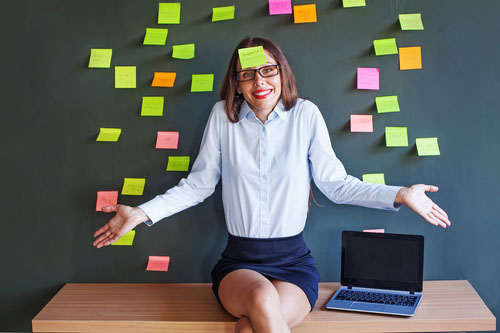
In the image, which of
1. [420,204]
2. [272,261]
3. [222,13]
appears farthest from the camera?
[222,13]

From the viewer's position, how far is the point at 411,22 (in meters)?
2.26

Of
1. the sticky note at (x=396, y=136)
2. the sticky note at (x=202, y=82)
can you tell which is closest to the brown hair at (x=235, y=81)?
the sticky note at (x=202, y=82)

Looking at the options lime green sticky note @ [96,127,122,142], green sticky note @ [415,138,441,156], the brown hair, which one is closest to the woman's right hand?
lime green sticky note @ [96,127,122,142]

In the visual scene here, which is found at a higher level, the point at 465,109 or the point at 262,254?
the point at 465,109

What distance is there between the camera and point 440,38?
7.48 feet

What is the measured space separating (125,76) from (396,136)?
4.26 feet

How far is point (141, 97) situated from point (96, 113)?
23 cm

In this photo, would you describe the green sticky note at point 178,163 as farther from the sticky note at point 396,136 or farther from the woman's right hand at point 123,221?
the sticky note at point 396,136

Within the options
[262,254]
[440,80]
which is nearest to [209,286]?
[262,254]

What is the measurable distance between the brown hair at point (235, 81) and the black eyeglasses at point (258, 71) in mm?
34

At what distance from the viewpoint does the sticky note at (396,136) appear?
230 centimetres

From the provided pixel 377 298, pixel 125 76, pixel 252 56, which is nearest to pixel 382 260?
pixel 377 298

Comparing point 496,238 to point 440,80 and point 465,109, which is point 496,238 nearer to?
point 465,109

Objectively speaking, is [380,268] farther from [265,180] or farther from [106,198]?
[106,198]
